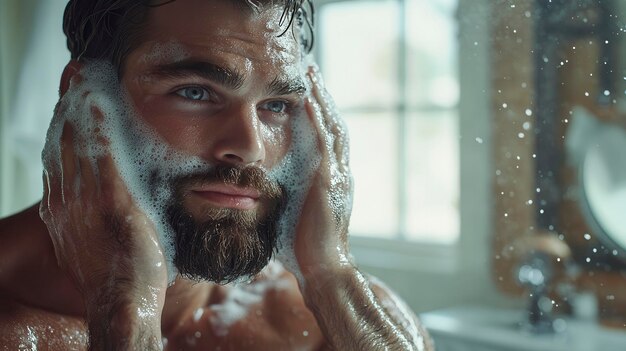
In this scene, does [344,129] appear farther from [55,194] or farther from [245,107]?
[55,194]

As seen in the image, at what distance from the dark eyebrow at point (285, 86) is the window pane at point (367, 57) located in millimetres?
1107

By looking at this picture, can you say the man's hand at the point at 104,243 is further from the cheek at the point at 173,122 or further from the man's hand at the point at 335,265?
the man's hand at the point at 335,265

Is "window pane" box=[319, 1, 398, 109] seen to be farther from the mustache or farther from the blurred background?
the mustache

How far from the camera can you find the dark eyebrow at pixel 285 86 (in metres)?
0.68

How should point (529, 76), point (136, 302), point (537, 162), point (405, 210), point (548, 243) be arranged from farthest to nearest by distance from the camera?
point (405, 210), point (548, 243), point (537, 162), point (529, 76), point (136, 302)

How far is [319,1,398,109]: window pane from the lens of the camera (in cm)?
193

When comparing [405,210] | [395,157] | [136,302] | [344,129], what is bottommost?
[405,210]

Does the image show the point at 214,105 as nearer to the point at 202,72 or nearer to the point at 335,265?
the point at 202,72

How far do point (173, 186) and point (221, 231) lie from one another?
71 mm

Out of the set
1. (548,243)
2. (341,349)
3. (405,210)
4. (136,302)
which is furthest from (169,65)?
(405,210)

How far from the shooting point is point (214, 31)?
0.65 meters

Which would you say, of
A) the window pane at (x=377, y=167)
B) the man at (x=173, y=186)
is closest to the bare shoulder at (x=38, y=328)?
the man at (x=173, y=186)

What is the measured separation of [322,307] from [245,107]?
0.24 m

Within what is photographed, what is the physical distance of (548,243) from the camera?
155 cm
